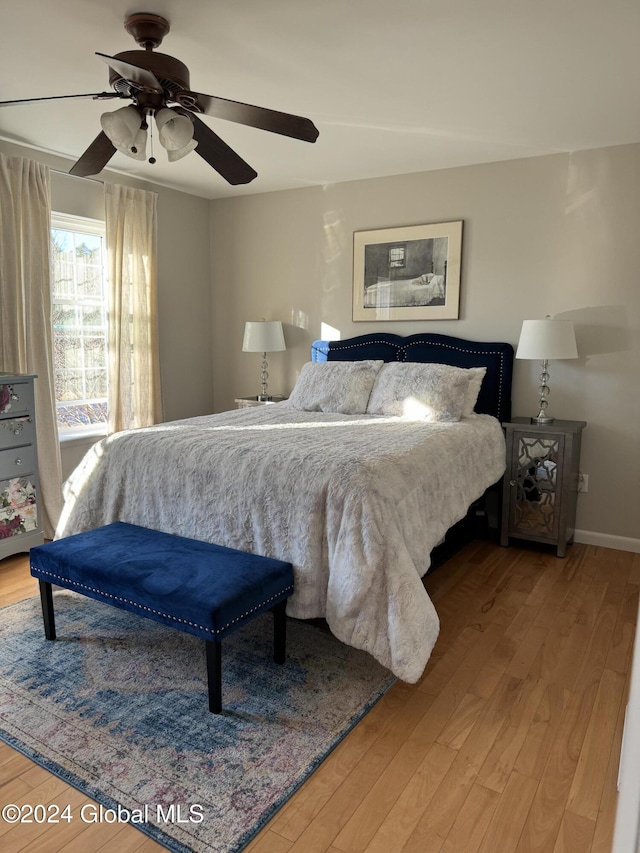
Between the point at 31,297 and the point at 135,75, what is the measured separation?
2197 millimetres

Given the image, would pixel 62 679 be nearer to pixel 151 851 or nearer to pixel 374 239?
pixel 151 851

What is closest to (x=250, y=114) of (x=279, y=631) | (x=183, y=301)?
(x=279, y=631)

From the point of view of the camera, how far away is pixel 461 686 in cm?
233

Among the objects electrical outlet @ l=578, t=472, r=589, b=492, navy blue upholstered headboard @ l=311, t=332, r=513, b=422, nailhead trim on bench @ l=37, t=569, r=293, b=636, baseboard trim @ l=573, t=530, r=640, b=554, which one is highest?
navy blue upholstered headboard @ l=311, t=332, r=513, b=422

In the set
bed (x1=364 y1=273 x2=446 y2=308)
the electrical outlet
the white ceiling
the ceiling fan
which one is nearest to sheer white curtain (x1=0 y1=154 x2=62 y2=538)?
the white ceiling

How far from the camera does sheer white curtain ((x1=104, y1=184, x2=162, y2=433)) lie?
4418 millimetres

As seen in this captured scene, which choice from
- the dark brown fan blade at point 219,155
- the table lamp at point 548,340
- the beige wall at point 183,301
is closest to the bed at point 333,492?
the table lamp at point 548,340

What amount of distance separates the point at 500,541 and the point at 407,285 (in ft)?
6.38

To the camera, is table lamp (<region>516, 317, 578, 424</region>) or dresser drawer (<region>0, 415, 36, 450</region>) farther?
table lamp (<region>516, 317, 578, 424</region>)

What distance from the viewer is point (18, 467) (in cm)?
350

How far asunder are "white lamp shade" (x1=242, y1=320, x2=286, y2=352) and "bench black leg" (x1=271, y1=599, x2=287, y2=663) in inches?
110

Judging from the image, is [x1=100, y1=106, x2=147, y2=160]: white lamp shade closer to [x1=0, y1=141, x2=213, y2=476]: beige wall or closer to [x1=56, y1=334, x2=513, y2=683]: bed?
[x1=56, y1=334, x2=513, y2=683]: bed

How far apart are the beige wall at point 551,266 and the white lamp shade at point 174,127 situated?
244 centimetres

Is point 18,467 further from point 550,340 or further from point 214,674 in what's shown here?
point 550,340
